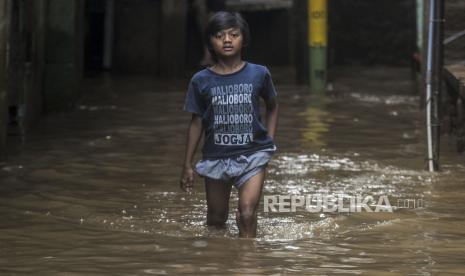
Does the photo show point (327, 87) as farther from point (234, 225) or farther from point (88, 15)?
point (234, 225)

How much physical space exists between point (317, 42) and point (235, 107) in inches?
321

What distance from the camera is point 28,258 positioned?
20.7 ft

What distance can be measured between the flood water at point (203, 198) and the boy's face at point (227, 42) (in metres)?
1.03

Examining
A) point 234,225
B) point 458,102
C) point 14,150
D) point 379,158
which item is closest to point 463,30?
point 458,102

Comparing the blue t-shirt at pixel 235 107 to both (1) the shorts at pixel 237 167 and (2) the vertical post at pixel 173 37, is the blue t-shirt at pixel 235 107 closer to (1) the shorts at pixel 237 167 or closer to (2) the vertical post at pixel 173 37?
(1) the shorts at pixel 237 167

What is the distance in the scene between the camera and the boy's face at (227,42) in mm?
6727

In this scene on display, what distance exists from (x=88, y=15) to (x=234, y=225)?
10.9m

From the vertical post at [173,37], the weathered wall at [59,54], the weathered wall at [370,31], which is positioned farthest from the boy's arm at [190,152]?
the weathered wall at [370,31]

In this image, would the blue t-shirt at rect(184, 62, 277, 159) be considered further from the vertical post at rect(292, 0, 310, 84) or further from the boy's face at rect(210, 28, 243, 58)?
the vertical post at rect(292, 0, 310, 84)

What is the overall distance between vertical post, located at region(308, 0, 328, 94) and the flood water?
96cm

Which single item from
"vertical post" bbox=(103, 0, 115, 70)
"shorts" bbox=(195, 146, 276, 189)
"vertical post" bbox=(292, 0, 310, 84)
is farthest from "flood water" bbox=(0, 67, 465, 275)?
"vertical post" bbox=(103, 0, 115, 70)

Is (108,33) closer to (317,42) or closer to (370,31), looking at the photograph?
(317,42)

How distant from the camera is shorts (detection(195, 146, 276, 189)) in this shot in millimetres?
6746

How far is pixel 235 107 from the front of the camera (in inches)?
266
